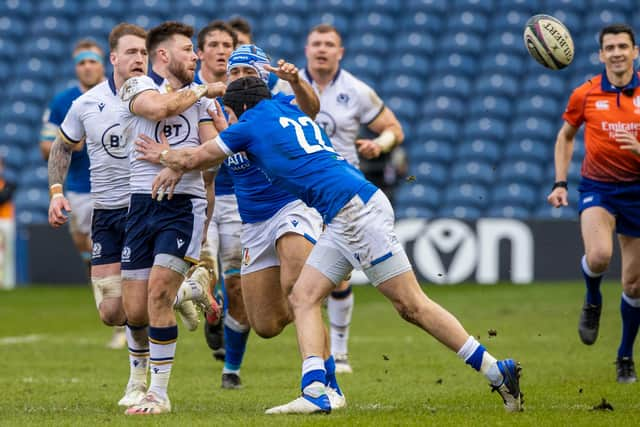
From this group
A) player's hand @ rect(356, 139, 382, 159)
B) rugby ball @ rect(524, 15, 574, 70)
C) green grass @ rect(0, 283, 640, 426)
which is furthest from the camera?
player's hand @ rect(356, 139, 382, 159)

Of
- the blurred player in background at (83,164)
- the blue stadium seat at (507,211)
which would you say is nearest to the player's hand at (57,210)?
the blurred player in background at (83,164)

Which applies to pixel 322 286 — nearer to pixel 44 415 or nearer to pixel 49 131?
pixel 44 415

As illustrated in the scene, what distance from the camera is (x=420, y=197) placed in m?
20.4

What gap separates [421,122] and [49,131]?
1096 cm

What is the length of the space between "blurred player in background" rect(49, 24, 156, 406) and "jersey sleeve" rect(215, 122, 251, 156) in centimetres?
149

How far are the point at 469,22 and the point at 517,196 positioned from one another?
428cm

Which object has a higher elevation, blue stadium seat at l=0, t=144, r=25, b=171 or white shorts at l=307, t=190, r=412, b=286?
white shorts at l=307, t=190, r=412, b=286

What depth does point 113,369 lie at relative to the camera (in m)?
9.96

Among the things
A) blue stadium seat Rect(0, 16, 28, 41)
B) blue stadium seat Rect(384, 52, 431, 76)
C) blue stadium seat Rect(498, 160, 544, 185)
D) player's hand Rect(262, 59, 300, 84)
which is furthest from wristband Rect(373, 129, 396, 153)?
blue stadium seat Rect(0, 16, 28, 41)

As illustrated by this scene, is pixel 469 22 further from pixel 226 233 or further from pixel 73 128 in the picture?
pixel 73 128

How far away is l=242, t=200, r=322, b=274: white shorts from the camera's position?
7832 mm

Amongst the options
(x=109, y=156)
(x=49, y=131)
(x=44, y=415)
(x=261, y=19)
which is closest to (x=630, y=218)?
(x=109, y=156)

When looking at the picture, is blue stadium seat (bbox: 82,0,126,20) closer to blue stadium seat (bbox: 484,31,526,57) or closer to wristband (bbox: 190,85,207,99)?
blue stadium seat (bbox: 484,31,526,57)

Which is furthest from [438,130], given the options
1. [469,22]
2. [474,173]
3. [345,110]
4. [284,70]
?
[284,70]
